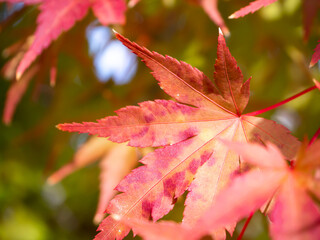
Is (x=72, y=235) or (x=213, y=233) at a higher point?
(x=213, y=233)

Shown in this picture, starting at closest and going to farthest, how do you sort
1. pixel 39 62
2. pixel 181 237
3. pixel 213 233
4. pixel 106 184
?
pixel 181 237 < pixel 213 233 < pixel 106 184 < pixel 39 62

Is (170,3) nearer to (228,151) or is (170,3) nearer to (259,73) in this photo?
(259,73)

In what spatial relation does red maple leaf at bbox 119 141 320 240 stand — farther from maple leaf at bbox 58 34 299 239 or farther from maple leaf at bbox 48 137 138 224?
maple leaf at bbox 48 137 138 224

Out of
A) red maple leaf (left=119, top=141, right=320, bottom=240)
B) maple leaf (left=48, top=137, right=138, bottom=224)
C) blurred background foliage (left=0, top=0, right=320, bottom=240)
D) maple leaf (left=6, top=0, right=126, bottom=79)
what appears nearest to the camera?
red maple leaf (left=119, top=141, right=320, bottom=240)

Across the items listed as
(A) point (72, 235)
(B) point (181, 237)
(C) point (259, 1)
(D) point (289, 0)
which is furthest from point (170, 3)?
(A) point (72, 235)

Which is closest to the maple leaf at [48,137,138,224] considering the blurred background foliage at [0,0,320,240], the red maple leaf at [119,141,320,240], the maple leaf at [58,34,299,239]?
the blurred background foliage at [0,0,320,240]

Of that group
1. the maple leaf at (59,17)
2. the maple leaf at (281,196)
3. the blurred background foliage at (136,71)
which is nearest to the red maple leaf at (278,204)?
the maple leaf at (281,196)

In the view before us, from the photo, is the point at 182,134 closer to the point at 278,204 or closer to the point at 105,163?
the point at 278,204
